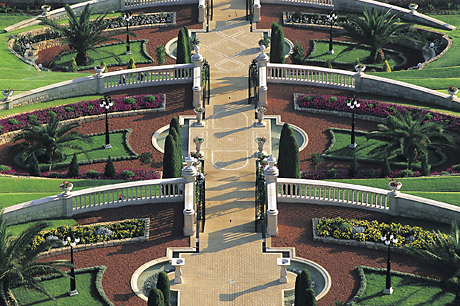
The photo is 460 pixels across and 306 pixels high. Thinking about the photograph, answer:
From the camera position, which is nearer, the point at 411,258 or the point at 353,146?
the point at 411,258

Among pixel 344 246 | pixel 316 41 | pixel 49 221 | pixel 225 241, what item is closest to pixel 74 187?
pixel 49 221

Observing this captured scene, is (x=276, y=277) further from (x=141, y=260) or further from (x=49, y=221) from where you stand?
(x=49, y=221)

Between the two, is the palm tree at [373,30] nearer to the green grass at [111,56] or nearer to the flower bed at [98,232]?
the green grass at [111,56]

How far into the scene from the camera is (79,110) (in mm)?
100500

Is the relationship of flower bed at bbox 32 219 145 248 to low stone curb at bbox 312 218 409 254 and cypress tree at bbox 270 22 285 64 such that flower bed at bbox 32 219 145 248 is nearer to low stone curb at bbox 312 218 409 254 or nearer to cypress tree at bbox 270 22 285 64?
low stone curb at bbox 312 218 409 254

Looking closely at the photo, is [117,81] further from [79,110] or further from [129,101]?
[79,110]

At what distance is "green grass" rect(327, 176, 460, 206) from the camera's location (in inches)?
3452

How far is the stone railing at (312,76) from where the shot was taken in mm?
103250

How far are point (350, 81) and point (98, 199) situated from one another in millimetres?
24657

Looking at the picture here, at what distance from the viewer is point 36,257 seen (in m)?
78.9

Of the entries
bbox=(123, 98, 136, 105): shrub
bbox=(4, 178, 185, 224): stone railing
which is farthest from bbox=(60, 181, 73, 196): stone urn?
bbox=(123, 98, 136, 105): shrub

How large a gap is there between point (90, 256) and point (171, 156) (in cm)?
966

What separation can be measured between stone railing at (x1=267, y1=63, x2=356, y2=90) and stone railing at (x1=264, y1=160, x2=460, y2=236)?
52.5ft

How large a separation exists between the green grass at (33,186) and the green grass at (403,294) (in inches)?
765
